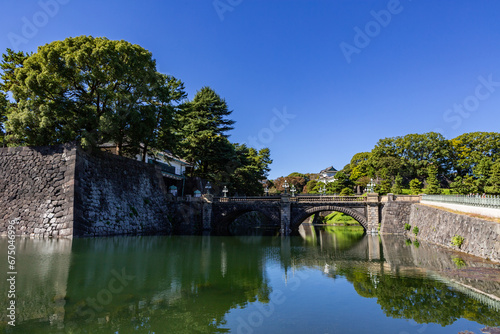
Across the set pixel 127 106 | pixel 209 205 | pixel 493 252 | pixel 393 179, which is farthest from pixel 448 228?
pixel 393 179

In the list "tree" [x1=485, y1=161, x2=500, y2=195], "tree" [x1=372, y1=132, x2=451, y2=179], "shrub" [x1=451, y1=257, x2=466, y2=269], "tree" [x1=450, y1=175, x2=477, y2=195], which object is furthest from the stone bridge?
"tree" [x1=372, y1=132, x2=451, y2=179]

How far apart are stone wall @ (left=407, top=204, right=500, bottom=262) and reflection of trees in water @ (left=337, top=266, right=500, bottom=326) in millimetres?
4871

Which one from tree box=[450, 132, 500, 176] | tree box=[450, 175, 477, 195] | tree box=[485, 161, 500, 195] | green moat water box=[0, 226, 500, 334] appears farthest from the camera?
tree box=[450, 132, 500, 176]

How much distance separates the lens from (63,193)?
25656 mm

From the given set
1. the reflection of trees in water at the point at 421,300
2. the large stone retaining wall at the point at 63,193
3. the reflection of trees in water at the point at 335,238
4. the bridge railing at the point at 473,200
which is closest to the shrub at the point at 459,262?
the reflection of trees in water at the point at 421,300

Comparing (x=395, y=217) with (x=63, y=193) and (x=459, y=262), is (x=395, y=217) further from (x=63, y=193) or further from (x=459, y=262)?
(x=63, y=193)

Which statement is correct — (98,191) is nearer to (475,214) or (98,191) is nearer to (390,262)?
(390,262)

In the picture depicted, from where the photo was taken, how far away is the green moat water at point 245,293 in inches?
347

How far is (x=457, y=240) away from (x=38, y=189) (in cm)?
3129

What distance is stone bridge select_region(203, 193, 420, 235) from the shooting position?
35.0m

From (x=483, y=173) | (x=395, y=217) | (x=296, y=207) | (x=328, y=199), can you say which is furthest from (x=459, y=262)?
(x=483, y=173)

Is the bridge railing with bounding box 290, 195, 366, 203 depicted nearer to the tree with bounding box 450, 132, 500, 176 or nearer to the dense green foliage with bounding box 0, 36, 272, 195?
the dense green foliage with bounding box 0, 36, 272, 195

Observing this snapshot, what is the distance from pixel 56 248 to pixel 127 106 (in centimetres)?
1406

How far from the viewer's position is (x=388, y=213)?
34.3 meters
